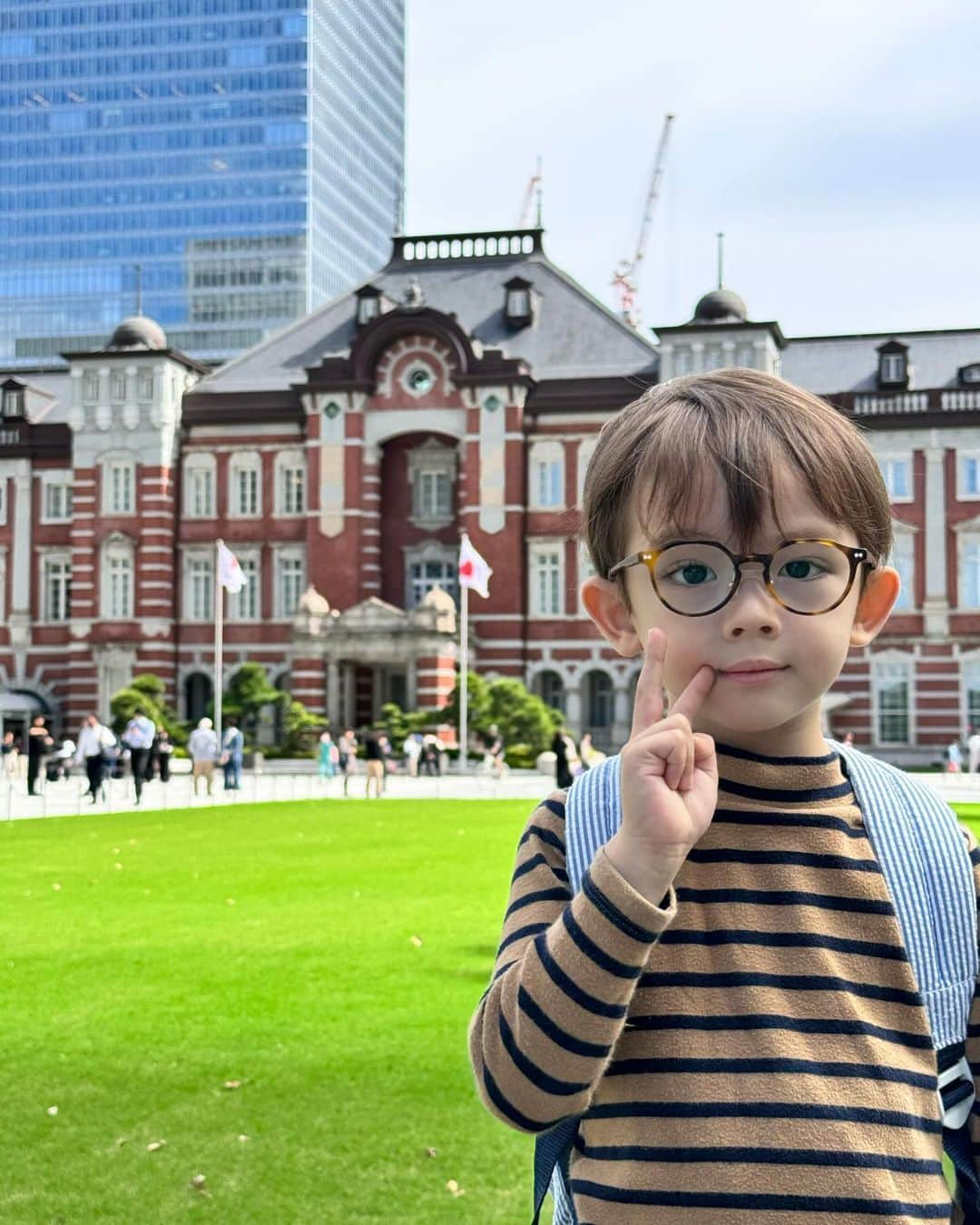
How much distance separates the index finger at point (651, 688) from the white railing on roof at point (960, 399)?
146 ft

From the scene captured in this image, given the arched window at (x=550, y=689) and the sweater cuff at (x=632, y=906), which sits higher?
the sweater cuff at (x=632, y=906)

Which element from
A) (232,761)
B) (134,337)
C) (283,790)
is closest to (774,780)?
(232,761)

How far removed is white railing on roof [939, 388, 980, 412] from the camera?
1754 inches

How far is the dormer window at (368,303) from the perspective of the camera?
157 ft

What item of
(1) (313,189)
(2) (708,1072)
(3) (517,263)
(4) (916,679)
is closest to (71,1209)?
(2) (708,1072)

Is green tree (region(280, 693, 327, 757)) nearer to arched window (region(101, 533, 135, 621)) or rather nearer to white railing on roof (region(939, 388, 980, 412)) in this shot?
arched window (region(101, 533, 135, 621))

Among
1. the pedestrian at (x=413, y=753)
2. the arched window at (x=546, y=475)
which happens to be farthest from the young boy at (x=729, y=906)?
the arched window at (x=546, y=475)

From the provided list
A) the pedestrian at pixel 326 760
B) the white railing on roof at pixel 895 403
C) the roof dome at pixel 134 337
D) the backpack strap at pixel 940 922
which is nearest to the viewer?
the backpack strap at pixel 940 922

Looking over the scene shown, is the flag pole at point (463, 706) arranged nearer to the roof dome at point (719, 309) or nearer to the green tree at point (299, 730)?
the green tree at point (299, 730)

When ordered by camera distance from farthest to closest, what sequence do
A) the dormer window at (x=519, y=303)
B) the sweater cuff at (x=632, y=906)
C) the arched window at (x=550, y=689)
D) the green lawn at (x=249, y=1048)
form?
the dormer window at (x=519, y=303), the arched window at (x=550, y=689), the green lawn at (x=249, y=1048), the sweater cuff at (x=632, y=906)

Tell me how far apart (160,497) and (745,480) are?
4651 cm

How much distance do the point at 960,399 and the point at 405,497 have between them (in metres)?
16.2

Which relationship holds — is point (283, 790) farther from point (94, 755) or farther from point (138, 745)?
point (94, 755)

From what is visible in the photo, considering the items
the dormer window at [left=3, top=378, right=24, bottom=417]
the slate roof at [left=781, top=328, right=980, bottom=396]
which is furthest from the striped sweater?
the dormer window at [left=3, top=378, right=24, bottom=417]
